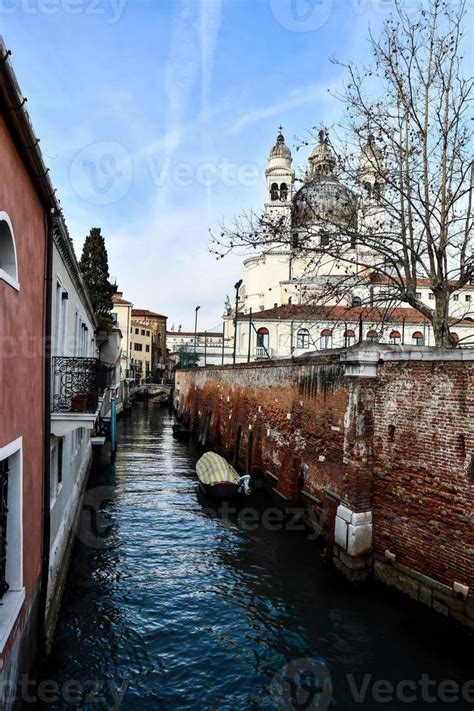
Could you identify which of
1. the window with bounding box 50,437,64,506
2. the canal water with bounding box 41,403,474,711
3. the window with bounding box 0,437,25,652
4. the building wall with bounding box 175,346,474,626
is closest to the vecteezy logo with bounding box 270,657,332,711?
the canal water with bounding box 41,403,474,711

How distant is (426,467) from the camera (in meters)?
8.59

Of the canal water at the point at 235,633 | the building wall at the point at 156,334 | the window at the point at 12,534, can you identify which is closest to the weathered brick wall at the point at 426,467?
the canal water at the point at 235,633

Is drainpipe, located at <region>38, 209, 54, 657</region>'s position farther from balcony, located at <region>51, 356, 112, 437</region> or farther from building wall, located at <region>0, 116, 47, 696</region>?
balcony, located at <region>51, 356, 112, 437</region>

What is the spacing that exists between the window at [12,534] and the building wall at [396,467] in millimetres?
6256

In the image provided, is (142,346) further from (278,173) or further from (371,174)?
(371,174)

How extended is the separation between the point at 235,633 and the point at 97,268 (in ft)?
93.9

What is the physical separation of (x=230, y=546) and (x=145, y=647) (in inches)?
185

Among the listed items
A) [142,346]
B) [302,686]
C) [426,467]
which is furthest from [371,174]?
[142,346]

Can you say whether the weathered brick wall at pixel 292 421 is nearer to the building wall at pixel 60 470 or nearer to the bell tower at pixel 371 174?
the bell tower at pixel 371 174

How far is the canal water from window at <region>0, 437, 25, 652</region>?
2203 millimetres

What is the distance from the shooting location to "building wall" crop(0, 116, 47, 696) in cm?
467

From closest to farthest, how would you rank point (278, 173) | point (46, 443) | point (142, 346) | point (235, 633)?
point (46, 443) → point (235, 633) → point (278, 173) → point (142, 346)

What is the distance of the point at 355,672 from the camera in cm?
713

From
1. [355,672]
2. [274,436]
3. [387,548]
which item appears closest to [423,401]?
[387,548]
